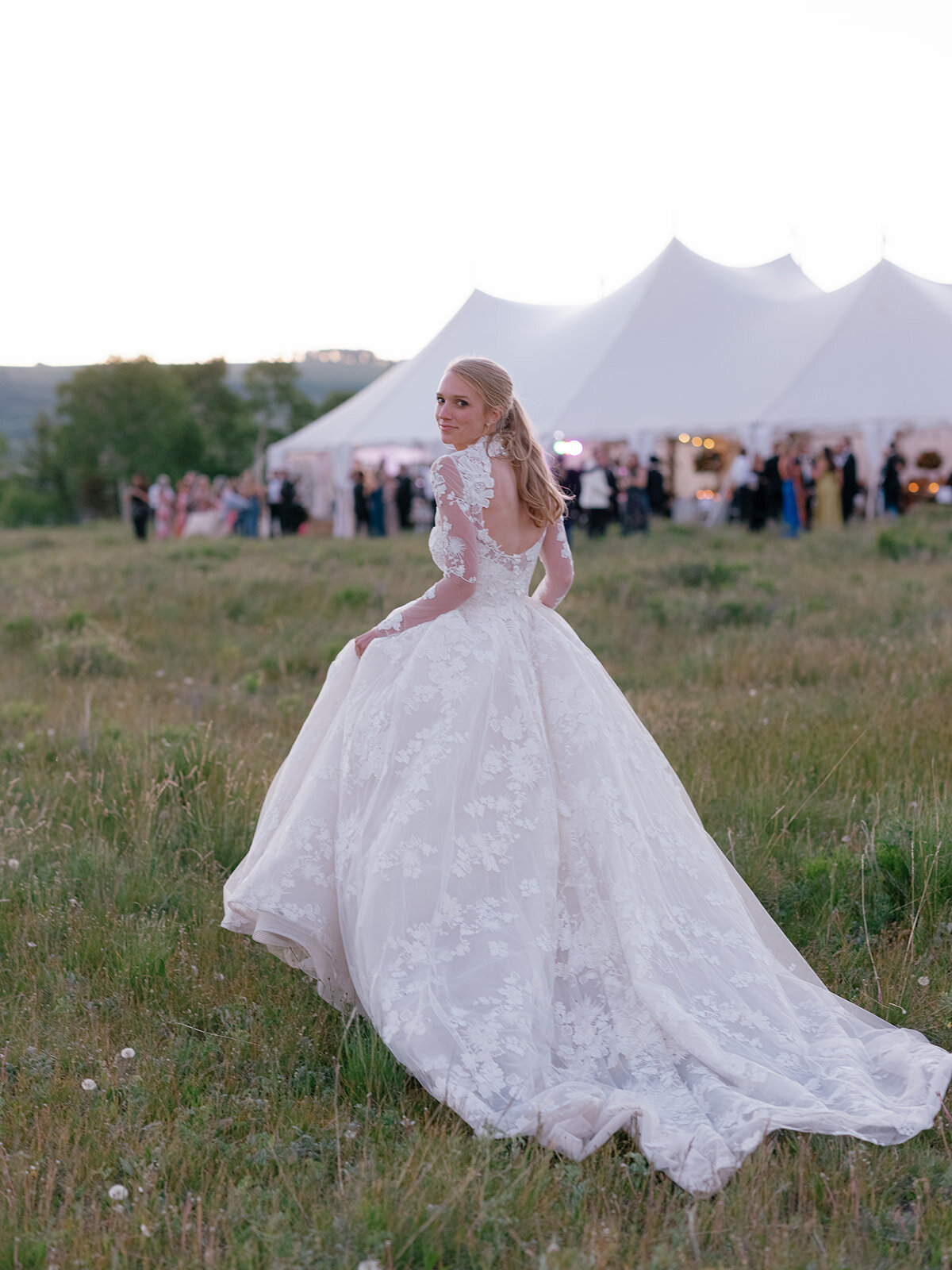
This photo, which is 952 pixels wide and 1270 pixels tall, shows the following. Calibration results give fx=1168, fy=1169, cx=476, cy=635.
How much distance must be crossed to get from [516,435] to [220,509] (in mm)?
26790

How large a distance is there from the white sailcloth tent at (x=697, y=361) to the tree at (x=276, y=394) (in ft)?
247

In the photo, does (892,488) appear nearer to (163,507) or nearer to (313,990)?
(163,507)

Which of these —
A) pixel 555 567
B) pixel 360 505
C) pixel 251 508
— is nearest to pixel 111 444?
pixel 251 508

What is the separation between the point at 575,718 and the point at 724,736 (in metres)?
2.90

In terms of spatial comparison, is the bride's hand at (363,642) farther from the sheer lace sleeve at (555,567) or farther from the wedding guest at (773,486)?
the wedding guest at (773,486)

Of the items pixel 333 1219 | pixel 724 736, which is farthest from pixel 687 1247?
pixel 724 736

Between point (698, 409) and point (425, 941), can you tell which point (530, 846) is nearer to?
point (425, 941)

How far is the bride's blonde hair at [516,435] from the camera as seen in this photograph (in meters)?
3.81

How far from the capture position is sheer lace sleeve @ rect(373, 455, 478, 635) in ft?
12.1

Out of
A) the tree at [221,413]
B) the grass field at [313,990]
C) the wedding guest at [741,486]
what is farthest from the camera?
the tree at [221,413]

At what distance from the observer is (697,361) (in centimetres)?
2612

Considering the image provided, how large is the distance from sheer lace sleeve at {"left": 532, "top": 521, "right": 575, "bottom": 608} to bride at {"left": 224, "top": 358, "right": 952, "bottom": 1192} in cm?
10

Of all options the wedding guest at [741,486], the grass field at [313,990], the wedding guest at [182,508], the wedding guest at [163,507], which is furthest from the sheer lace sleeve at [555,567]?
the wedding guest at [182,508]

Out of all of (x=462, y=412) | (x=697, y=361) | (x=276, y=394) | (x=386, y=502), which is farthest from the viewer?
(x=276, y=394)
